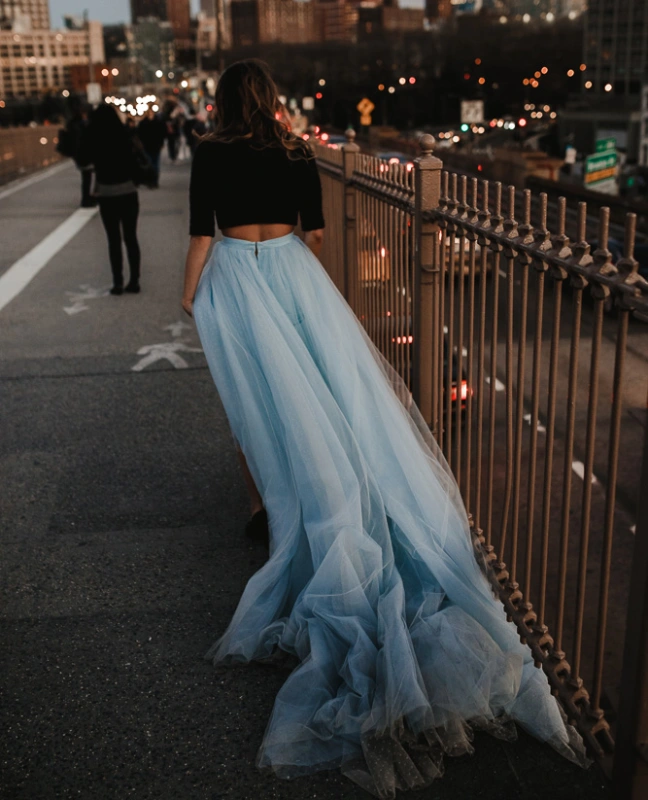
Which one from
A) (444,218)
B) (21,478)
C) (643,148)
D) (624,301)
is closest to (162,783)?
(624,301)

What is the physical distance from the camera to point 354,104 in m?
155

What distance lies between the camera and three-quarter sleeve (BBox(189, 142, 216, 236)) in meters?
3.83

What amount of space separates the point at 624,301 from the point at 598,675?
3.46 feet

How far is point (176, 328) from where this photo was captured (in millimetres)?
8867

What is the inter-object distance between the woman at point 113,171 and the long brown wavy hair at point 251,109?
250 inches

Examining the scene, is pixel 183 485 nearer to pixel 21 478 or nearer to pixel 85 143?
pixel 21 478

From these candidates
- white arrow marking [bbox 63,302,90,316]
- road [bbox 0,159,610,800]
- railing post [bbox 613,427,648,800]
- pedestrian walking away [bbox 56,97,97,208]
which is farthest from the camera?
pedestrian walking away [bbox 56,97,97,208]

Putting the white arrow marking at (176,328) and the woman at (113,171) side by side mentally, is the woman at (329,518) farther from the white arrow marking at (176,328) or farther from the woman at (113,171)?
the woman at (113,171)

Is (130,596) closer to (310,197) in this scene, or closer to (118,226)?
(310,197)

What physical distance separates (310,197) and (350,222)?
2.45m

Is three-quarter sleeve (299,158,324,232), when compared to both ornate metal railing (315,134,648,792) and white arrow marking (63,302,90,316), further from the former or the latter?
A: white arrow marking (63,302,90,316)

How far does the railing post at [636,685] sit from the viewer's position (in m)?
2.24

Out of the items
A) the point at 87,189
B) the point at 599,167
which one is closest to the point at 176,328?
the point at 87,189

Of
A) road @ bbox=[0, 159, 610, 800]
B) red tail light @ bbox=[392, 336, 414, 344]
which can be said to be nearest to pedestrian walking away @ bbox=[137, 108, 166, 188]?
road @ bbox=[0, 159, 610, 800]
